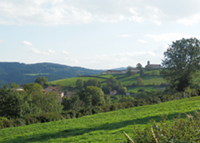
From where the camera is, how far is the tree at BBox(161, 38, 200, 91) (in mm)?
49312

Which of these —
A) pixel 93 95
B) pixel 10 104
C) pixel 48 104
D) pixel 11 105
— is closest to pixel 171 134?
pixel 11 105

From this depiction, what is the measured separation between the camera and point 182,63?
4891cm

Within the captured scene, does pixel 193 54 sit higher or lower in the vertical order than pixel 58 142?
higher

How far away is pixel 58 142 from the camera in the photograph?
11812mm

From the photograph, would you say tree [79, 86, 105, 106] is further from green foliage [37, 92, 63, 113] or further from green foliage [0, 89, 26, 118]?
green foliage [0, 89, 26, 118]

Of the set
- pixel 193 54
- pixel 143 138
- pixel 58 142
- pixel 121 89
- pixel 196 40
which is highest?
pixel 196 40

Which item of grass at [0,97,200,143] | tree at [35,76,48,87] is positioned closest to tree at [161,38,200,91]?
grass at [0,97,200,143]

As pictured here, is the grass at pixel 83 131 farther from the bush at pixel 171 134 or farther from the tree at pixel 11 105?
the tree at pixel 11 105

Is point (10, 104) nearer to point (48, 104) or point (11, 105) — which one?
point (11, 105)

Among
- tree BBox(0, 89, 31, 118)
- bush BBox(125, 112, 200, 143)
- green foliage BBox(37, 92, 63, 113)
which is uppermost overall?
bush BBox(125, 112, 200, 143)

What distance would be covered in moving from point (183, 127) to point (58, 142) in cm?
796

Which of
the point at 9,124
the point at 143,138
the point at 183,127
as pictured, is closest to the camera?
the point at 143,138

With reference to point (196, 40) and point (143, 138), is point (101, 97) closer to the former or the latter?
point (196, 40)

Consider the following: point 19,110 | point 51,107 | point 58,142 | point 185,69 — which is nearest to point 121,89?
point 51,107
